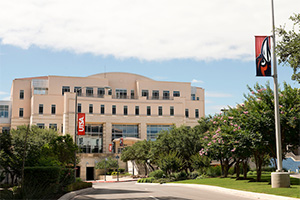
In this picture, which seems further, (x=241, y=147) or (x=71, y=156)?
(x=71, y=156)

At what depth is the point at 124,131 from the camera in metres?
89.0

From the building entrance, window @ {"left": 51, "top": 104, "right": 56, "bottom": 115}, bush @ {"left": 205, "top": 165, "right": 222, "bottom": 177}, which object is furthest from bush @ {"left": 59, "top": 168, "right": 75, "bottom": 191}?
window @ {"left": 51, "top": 104, "right": 56, "bottom": 115}

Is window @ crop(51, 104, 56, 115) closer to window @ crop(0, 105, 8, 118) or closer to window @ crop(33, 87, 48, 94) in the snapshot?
window @ crop(33, 87, 48, 94)

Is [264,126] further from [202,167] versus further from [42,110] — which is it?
[42,110]

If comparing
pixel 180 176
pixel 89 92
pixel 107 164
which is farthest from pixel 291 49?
pixel 89 92

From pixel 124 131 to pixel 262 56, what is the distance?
68.3 metres

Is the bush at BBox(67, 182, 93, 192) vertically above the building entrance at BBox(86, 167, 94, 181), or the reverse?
the bush at BBox(67, 182, 93, 192)

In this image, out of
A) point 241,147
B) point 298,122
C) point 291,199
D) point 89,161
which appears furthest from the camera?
point 89,161

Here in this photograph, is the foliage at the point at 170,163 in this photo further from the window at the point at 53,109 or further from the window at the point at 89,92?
the window at the point at 89,92

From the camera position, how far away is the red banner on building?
2254cm

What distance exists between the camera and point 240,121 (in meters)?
28.1

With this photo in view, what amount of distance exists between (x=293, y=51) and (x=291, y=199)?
23.4 ft

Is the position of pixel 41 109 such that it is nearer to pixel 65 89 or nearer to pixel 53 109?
pixel 53 109

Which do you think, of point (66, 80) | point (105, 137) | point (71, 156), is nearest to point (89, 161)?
point (105, 137)
